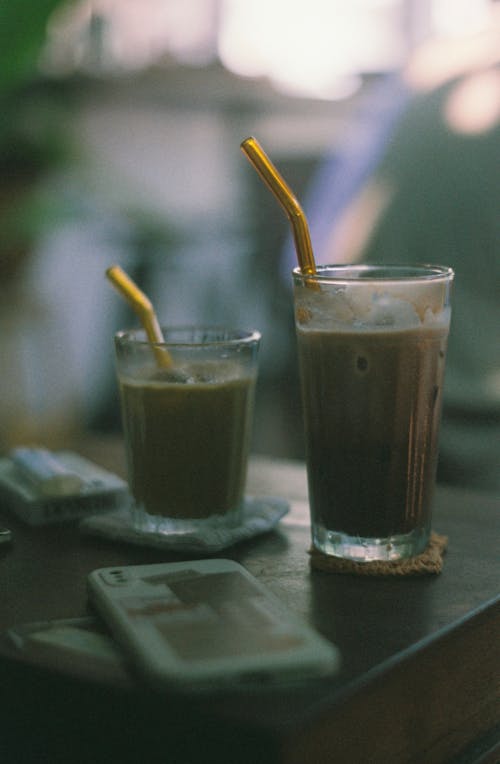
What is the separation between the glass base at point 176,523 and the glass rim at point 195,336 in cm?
14

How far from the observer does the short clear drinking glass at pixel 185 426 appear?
796 mm

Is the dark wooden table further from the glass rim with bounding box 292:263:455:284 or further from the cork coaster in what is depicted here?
the glass rim with bounding box 292:263:455:284

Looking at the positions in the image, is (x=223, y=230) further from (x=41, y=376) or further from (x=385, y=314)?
(x=385, y=314)

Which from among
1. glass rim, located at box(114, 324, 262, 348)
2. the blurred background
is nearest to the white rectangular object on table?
glass rim, located at box(114, 324, 262, 348)

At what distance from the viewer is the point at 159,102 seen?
11.5 feet

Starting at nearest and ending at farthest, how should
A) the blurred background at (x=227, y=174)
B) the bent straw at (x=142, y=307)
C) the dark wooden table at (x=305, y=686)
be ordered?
the dark wooden table at (x=305, y=686), the bent straw at (x=142, y=307), the blurred background at (x=227, y=174)

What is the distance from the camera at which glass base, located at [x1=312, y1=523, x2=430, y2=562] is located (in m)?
0.74

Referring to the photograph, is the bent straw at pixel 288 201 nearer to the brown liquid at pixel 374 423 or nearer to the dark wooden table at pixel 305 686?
the brown liquid at pixel 374 423

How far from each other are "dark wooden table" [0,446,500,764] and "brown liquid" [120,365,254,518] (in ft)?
0.15

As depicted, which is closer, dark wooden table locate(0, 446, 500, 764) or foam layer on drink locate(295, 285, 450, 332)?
dark wooden table locate(0, 446, 500, 764)

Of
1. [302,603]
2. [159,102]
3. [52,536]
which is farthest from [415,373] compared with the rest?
[159,102]

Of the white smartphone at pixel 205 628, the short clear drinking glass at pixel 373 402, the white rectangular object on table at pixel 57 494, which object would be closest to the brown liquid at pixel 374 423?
the short clear drinking glass at pixel 373 402

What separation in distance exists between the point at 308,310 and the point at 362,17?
3.80 metres

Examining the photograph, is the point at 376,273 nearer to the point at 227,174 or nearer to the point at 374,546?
the point at 374,546
